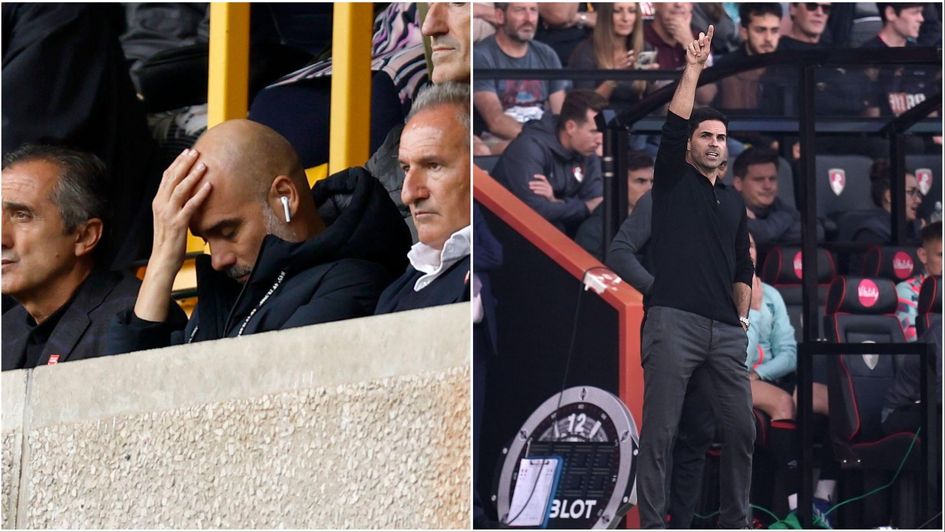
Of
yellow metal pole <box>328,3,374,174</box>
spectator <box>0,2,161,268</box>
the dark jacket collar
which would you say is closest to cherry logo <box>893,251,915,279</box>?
yellow metal pole <box>328,3,374,174</box>

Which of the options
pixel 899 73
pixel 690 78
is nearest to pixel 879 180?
pixel 899 73

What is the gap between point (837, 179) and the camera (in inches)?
239

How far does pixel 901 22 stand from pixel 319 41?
222 centimetres

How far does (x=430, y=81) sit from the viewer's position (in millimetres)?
6262

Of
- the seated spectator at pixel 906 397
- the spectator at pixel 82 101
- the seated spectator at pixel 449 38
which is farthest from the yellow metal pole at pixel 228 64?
the seated spectator at pixel 906 397

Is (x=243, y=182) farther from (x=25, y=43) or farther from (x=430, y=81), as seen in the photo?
(x=25, y=43)

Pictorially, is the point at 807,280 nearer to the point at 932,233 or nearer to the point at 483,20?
the point at 932,233

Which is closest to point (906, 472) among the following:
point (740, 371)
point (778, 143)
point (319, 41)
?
point (740, 371)

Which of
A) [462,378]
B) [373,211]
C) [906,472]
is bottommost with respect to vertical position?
[906,472]

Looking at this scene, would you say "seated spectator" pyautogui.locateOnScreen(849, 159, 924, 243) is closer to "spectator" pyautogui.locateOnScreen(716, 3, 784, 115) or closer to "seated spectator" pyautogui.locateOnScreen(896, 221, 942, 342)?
"seated spectator" pyautogui.locateOnScreen(896, 221, 942, 342)

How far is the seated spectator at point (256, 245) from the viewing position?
559 centimetres

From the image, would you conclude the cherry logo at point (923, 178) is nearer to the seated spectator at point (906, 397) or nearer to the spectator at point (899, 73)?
the spectator at point (899, 73)

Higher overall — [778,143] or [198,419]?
[778,143]

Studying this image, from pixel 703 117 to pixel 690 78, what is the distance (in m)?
0.12
